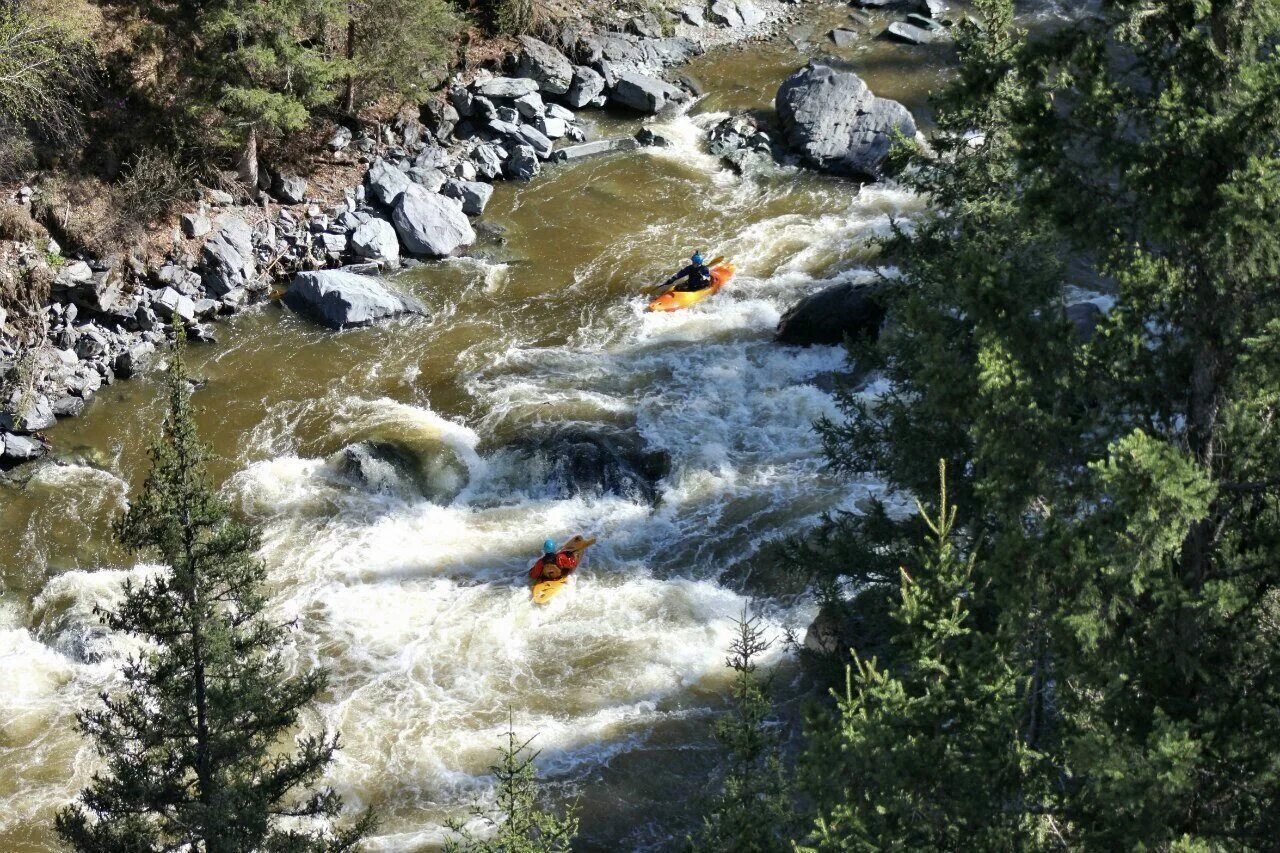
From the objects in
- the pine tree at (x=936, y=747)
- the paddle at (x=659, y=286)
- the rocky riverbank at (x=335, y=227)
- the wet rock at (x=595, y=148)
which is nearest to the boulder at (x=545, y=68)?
the rocky riverbank at (x=335, y=227)

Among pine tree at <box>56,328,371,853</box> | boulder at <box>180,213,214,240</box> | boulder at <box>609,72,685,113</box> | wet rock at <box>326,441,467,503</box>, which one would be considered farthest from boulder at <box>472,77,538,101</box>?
pine tree at <box>56,328,371,853</box>

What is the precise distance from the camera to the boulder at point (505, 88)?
80.5 feet

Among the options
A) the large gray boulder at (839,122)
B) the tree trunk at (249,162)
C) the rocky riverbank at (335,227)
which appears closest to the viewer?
the rocky riverbank at (335,227)

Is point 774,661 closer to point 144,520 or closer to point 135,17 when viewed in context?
point 144,520

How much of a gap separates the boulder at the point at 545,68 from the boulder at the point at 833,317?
31.1 feet

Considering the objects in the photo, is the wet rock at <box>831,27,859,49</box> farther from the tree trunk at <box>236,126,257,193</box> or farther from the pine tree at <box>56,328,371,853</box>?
the pine tree at <box>56,328,371,853</box>

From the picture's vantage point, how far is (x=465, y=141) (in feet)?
79.0

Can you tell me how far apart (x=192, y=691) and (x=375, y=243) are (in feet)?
42.8

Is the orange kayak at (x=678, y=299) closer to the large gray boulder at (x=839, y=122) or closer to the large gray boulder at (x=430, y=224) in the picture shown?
the large gray boulder at (x=430, y=224)

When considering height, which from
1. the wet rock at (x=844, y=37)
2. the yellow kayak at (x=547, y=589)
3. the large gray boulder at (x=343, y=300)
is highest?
the wet rock at (x=844, y=37)

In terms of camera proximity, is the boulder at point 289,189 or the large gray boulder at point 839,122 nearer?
the boulder at point 289,189

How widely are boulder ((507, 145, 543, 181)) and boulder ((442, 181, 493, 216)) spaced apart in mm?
1388

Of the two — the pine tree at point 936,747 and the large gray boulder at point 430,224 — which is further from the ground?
the pine tree at point 936,747

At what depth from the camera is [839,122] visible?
78.1 ft
